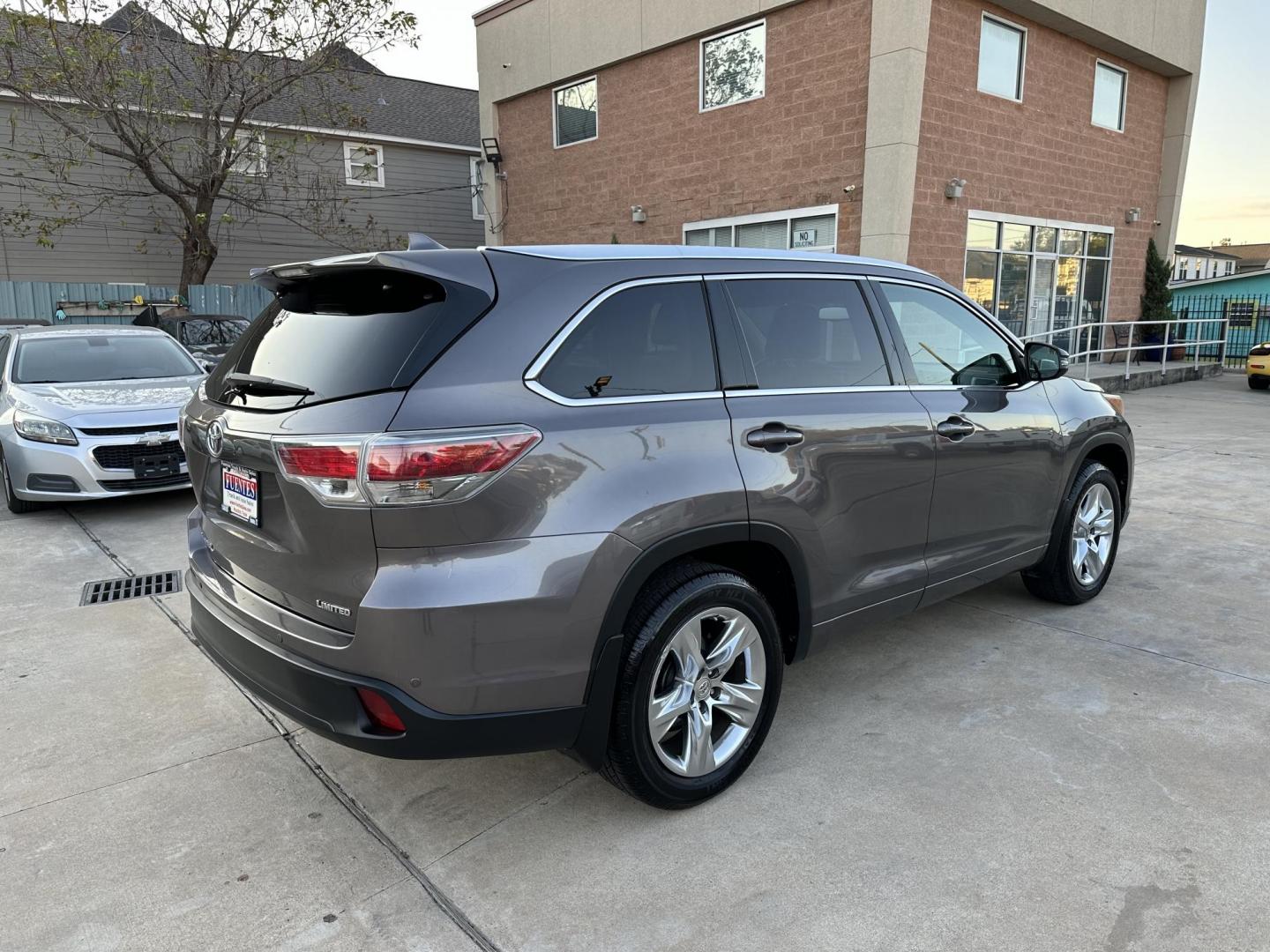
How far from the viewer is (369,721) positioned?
7.69 feet

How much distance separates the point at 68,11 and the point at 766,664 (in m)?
17.7

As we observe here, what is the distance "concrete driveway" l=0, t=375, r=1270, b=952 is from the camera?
7.59 ft

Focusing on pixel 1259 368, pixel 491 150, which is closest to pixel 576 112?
pixel 491 150

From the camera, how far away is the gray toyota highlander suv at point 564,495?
2.25 m

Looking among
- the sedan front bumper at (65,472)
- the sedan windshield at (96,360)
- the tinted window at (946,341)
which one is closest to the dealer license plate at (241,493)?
the tinted window at (946,341)

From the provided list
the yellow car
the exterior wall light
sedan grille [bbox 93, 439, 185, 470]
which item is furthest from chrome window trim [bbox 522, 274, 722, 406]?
the exterior wall light

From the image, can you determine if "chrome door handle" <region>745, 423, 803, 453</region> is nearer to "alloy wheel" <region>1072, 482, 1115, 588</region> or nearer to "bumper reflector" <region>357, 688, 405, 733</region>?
"bumper reflector" <region>357, 688, 405, 733</region>

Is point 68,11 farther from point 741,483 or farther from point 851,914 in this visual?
point 851,914

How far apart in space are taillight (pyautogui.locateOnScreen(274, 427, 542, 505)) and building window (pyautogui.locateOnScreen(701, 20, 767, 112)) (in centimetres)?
→ 1319

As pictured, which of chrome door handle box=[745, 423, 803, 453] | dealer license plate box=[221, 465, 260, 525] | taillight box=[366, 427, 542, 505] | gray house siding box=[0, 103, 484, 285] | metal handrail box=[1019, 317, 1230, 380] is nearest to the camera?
taillight box=[366, 427, 542, 505]

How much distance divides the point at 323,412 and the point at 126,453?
5.13 metres

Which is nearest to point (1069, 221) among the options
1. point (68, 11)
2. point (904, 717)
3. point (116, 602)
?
point (904, 717)

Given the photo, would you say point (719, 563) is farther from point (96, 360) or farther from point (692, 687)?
point (96, 360)

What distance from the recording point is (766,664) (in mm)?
2980
